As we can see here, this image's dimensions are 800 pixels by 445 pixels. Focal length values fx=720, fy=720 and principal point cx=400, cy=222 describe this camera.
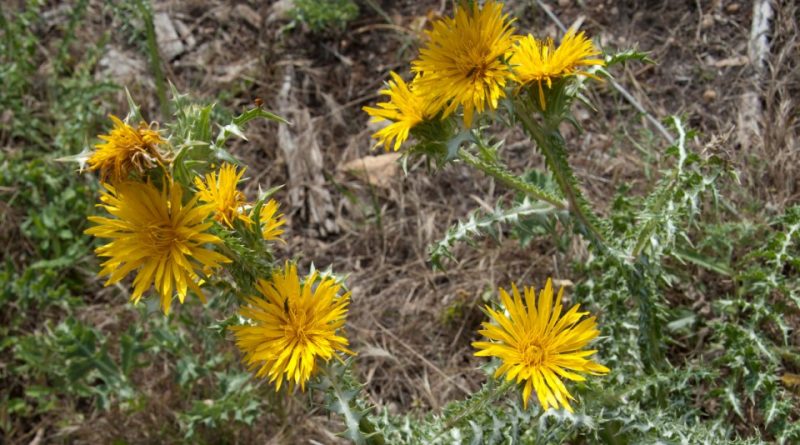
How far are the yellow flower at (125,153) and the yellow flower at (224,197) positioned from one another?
0.25m

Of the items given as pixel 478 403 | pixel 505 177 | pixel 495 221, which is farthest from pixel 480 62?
pixel 478 403

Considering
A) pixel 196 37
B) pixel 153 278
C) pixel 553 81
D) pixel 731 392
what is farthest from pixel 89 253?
pixel 731 392

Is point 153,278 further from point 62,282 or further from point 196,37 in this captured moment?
point 196,37

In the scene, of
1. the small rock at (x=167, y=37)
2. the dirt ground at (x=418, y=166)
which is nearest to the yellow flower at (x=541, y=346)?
the dirt ground at (x=418, y=166)

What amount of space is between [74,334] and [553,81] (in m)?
2.45

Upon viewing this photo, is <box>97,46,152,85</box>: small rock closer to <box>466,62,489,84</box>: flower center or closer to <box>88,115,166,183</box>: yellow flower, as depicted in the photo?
<box>88,115,166,183</box>: yellow flower

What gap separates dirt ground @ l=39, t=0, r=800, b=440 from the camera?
3408 millimetres

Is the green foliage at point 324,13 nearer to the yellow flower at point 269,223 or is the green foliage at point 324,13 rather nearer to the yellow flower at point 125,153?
the yellow flower at point 269,223

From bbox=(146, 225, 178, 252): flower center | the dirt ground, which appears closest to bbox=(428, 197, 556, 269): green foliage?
the dirt ground

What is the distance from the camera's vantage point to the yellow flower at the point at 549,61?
6.81 feet

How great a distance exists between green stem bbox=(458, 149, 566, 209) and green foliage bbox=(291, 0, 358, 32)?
2215 millimetres

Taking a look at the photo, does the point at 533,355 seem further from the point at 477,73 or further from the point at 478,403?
the point at 477,73

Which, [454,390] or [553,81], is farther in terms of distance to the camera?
[454,390]

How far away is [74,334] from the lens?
3.29m
